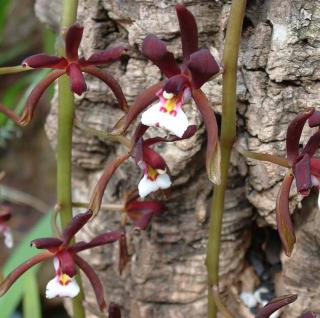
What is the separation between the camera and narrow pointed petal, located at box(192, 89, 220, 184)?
4.16 ft

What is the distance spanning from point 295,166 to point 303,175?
6cm

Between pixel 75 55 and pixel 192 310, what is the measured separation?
33.9 inches

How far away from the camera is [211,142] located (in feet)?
4.22

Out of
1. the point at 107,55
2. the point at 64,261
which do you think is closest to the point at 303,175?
the point at 107,55

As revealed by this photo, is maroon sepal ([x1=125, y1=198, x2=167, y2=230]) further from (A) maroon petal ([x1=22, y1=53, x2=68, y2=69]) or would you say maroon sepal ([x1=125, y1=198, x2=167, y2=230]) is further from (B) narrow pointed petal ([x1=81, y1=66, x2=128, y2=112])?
(A) maroon petal ([x1=22, y1=53, x2=68, y2=69])

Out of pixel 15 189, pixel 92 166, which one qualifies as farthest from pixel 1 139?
pixel 92 166

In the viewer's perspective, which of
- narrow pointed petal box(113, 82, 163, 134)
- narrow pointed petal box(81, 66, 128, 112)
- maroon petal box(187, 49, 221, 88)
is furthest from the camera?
narrow pointed petal box(81, 66, 128, 112)

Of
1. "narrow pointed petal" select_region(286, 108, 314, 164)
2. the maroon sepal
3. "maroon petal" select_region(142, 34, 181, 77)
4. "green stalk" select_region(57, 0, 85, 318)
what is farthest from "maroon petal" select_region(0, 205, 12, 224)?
"narrow pointed petal" select_region(286, 108, 314, 164)

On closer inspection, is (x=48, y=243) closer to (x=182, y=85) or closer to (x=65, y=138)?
(x=65, y=138)

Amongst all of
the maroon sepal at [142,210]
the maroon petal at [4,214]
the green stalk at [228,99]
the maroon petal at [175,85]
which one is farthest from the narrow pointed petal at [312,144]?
the maroon petal at [4,214]

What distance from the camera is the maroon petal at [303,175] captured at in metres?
1.27

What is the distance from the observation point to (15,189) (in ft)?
11.4

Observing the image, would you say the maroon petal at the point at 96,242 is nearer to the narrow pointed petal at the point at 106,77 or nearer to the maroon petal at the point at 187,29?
the narrow pointed petal at the point at 106,77

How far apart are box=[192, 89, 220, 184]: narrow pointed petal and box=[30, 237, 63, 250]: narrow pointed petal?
15.9 inches
